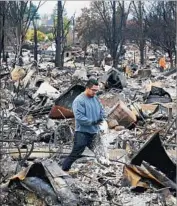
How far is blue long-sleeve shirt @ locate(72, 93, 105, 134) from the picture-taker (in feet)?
21.4

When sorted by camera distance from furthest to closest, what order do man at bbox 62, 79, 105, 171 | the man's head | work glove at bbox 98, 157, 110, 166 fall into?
work glove at bbox 98, 157, 110, 166, man at bbox 62, 79, 105, 171, the man's head

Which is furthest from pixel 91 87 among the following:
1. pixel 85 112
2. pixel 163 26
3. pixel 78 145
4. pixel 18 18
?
pixel 163 26

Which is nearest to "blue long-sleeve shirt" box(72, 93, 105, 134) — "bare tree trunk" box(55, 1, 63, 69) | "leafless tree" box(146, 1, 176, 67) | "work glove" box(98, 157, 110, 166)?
"work glove" box(98, 157, 110, 166)

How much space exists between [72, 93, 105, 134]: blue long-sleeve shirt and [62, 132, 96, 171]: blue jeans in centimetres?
9

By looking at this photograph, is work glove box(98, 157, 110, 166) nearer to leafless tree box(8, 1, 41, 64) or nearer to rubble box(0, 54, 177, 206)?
rubble box(0, 54, 177, 206)

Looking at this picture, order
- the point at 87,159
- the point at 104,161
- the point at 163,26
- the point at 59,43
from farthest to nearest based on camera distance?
the point at 163,26 → the point at 59,43 → the point at 87,159 → the point at 104,161

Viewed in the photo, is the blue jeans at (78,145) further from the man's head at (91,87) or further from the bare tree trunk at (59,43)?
the bare tree trunk at (59,43)

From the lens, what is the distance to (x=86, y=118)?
652cm

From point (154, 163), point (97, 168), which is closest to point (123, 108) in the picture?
point (97, 168)

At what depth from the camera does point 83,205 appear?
5539 millimetres

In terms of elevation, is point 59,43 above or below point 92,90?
above

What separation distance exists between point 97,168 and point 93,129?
754mm

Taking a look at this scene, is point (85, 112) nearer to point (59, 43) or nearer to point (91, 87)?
point (91, 87)

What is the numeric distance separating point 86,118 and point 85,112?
0.29ft
